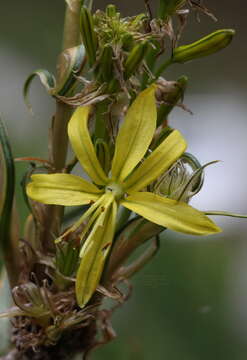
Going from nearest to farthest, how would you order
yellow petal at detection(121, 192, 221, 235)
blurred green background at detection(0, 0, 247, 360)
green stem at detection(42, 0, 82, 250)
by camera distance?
yellow petal at detection(121, 192, 221, 235), green stem at detection(42, 0, 82, 250), blurred green background at detection(0, 0, 247, 360)

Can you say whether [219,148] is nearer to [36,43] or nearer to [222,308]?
[222,308]

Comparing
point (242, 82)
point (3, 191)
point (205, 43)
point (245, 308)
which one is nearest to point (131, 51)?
point (205, 43)

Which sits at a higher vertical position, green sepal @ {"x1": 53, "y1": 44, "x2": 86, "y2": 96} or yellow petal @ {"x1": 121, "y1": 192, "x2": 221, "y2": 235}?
green sepal @ {"x1": 53, "y1": 44, "x2": 86, "y2": 96}

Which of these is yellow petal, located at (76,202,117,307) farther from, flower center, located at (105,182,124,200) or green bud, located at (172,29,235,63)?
green bud, located at (172,29,235,63)

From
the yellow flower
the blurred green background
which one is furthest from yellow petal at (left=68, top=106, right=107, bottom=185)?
the blurred green background

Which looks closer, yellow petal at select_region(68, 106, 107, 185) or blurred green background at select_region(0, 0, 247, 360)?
yellow petal at select_region(68, 106, 107, 185)

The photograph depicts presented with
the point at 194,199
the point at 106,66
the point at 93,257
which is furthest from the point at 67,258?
the point at 194,199

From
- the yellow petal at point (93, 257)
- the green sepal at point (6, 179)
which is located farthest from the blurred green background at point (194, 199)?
the yellow petal at point (93, 257)

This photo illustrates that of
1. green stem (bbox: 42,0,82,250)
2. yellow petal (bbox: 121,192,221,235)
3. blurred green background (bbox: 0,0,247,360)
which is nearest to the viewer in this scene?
yellow petal (bbox: 121,192,221,235)

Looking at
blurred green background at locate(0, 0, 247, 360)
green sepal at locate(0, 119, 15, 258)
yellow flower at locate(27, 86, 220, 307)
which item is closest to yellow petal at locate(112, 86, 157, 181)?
yellow flower at locate(27, 86, 220, 307)

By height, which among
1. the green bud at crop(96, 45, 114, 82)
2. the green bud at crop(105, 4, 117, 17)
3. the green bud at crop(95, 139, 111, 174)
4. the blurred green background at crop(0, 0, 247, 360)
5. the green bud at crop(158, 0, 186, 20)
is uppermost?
the green bud at crop(158, 0, 186, 20)
